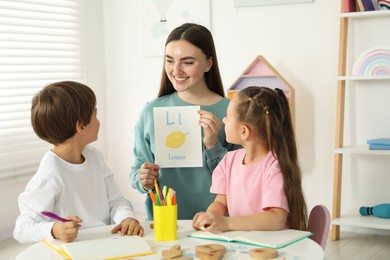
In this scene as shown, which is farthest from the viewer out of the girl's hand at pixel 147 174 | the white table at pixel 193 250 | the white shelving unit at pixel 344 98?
the white shelving unit at pixel 344 98

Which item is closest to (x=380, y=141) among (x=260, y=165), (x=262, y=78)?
(x=262, y=78)

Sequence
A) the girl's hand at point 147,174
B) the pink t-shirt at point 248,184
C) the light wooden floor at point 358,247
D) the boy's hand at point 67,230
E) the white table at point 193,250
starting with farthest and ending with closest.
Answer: the light wooden floor at point 358,247 → the girl's hand at point 147,174 → the pink t-shirt at point 248,184 → the boy's hand at point 67,230 → the white table at point 193,250

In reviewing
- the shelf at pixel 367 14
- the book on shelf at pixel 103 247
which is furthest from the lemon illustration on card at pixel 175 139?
the shelf at pixel 367 14

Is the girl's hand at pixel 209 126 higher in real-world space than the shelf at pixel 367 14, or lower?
lower

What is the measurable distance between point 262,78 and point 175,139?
2247 millimetres

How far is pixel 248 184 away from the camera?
1.84 metres

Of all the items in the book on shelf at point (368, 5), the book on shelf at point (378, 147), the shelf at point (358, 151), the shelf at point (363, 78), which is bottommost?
the shelf at point (358, 151)

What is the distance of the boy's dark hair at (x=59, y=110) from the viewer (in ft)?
6.23

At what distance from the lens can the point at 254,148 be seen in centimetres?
188

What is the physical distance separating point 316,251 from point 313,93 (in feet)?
8.90

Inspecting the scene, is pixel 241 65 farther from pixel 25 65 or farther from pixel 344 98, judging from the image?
pixel 25 65

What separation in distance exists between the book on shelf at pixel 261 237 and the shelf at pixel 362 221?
83.1 inches

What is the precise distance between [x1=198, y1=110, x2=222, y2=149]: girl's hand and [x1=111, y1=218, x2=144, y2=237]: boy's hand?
1.42 ft

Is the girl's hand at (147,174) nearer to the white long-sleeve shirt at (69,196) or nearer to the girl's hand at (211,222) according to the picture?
the white long-sleeve shirt at (69,196)
